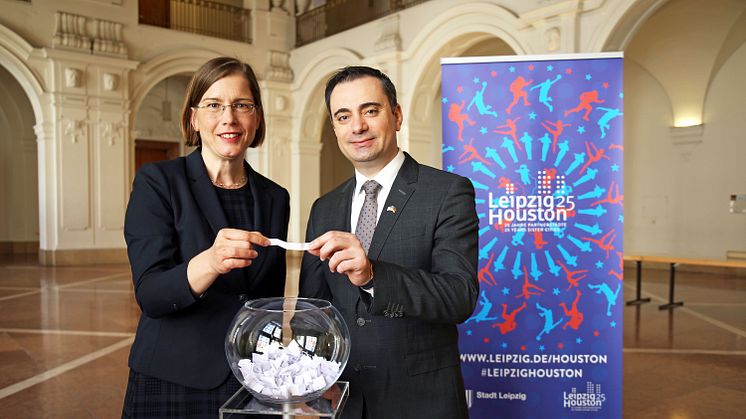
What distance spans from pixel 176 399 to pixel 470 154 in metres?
2.63

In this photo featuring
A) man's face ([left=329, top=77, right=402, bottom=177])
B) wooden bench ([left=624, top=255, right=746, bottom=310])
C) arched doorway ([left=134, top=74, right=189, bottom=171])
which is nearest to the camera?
man's face ([left=329, top=77, right=402, bottom=177])

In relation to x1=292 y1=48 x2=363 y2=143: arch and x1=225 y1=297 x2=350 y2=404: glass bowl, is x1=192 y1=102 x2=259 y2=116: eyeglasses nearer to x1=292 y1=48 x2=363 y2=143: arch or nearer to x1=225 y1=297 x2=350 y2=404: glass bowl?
x1=225 y1=297 x2=350 y2=404: glass bowl

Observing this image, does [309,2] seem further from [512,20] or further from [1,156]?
[1,156]

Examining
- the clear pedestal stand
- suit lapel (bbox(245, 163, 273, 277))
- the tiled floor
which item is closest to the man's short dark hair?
suit lapel (bbox(245, 163, 273, 277))

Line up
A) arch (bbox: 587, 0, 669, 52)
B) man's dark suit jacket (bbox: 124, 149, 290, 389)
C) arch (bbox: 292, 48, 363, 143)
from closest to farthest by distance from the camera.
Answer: man's dark suit jacket (bbox: 124, 149, 290, 389) → arch (bbox: 587, 0, 669, 52) → arch (bbox: 292, 48, 363, 143)

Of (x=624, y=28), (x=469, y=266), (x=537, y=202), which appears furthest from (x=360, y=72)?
(x=624, y=28)

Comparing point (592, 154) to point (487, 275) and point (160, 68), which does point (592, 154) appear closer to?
point (487, 275)

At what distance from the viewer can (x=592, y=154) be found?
376 centimetres

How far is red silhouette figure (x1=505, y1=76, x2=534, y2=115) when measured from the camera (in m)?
3.84

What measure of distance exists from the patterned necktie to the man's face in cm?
10

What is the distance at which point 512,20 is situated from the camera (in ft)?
32.7

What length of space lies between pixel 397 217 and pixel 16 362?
200 inches

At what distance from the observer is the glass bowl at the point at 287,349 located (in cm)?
123

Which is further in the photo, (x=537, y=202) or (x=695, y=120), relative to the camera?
(x=695, y=120)
